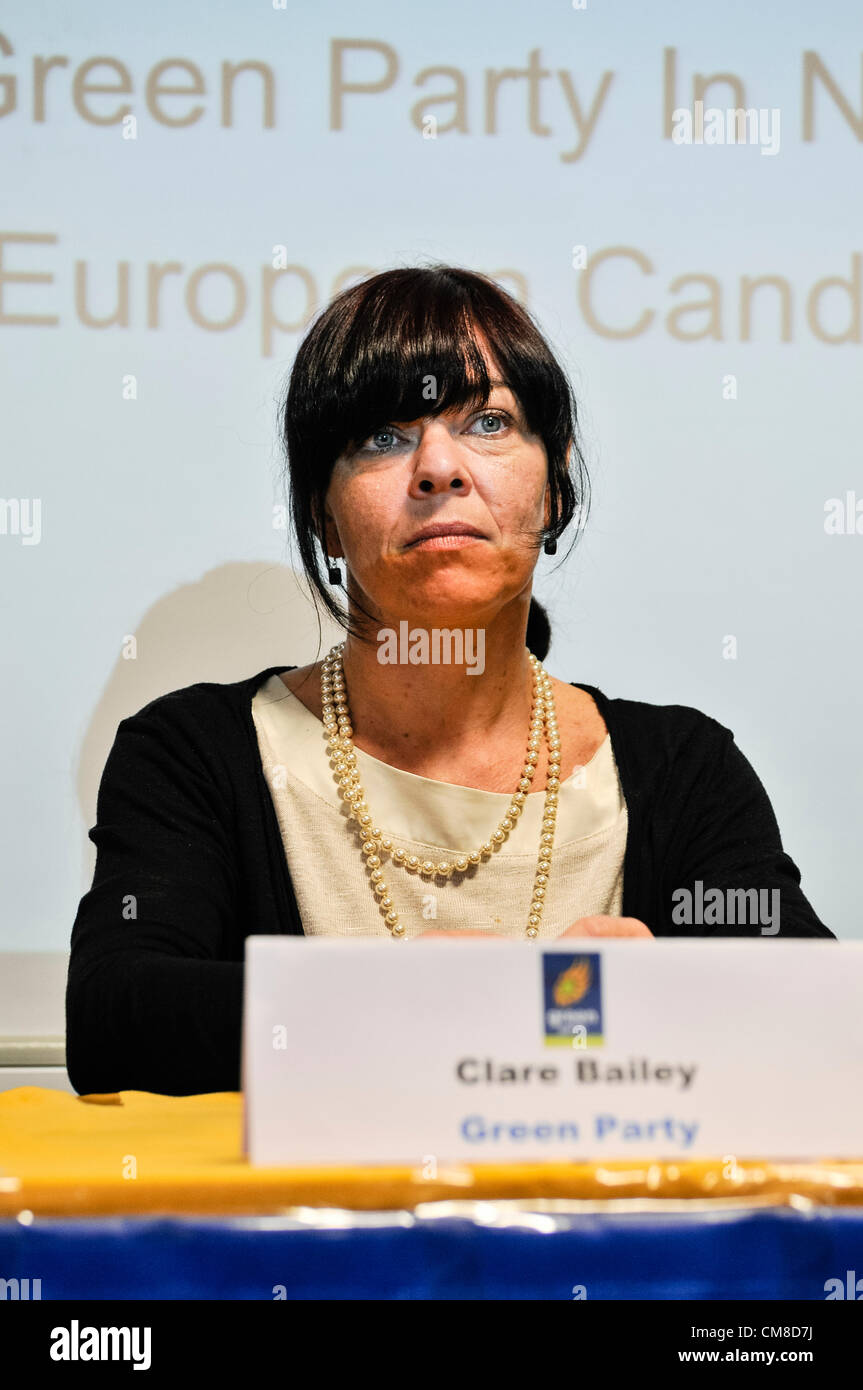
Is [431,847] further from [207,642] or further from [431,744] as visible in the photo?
[207,642]

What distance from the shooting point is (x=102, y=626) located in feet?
5.77

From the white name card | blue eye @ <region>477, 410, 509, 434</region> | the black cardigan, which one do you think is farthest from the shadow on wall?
the white name card

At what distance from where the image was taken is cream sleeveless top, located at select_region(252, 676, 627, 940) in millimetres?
1253

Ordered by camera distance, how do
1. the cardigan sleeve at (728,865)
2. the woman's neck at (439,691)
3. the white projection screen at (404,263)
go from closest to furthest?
the cardigan sleeve at (728,865)
the woman's neck at (439,691)
the white projection screen at (404,263)

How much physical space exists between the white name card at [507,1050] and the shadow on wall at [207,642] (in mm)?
1282

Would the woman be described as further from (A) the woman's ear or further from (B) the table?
(B) the table

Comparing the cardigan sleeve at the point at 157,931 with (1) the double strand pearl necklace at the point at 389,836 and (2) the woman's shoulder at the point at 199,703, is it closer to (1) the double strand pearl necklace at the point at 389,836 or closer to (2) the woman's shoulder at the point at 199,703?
(2) the woman's shoulder at the point at 199,703

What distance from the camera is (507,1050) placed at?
490mm

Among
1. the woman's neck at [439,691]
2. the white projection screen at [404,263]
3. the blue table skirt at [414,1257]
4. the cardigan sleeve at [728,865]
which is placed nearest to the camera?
the blue table skirt at [414,1257]

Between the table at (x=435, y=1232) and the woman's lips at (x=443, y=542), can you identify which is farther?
the woman's lips at (x=443, y=542)

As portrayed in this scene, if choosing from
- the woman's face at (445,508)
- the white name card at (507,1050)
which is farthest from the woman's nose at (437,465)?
the white name card at (507,1050)

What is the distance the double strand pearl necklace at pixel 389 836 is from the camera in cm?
125
